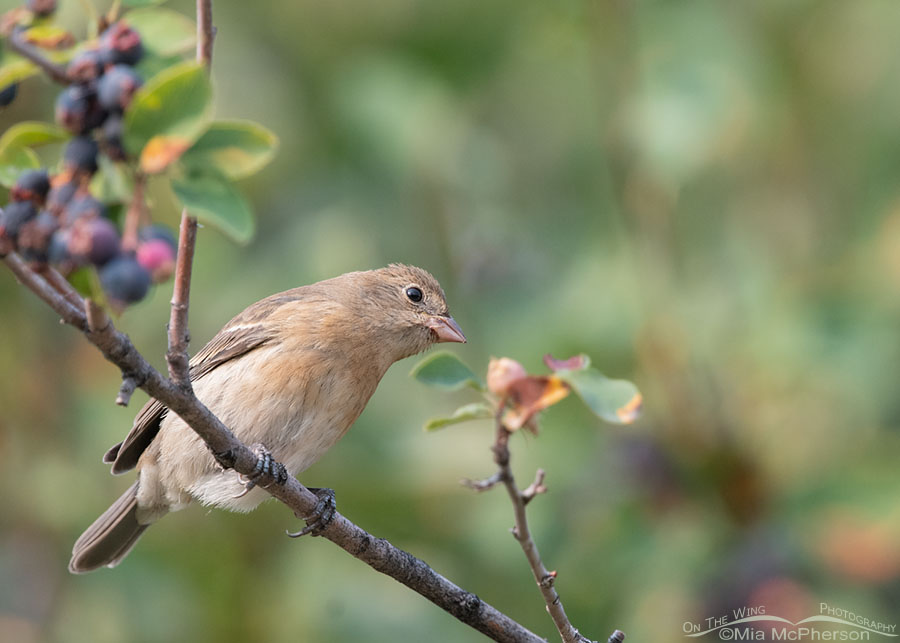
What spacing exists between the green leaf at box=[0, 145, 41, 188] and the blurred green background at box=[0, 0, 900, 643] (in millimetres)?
3495

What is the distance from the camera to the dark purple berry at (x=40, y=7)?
1993 millimetres

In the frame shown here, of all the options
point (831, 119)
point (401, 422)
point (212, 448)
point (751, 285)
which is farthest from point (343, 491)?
point (831, 119)

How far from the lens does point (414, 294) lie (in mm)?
5297

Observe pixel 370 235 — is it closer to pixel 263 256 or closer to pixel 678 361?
pixel 263 256

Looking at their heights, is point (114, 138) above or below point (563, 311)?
below

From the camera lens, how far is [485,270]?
6.41 meters

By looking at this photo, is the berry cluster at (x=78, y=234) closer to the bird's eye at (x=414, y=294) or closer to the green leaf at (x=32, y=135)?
the green leaf at (x=32, y=135)

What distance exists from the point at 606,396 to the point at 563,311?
354 centimetres

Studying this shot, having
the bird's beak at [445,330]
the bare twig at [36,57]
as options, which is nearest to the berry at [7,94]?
the bare twig at [36,57]

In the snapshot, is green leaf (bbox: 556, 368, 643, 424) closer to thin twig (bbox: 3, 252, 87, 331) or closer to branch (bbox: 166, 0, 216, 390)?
branch (bbox: 166, 0, 216, 390)

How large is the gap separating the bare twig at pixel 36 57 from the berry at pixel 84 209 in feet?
0.71

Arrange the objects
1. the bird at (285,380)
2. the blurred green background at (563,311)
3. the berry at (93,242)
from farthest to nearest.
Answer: the blurred green background at (563,311) < the bird at (285,380) < the berry at (93,242)

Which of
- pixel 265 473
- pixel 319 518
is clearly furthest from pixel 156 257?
pixel 319 518

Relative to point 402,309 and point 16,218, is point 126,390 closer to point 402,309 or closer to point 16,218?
point 16,218
